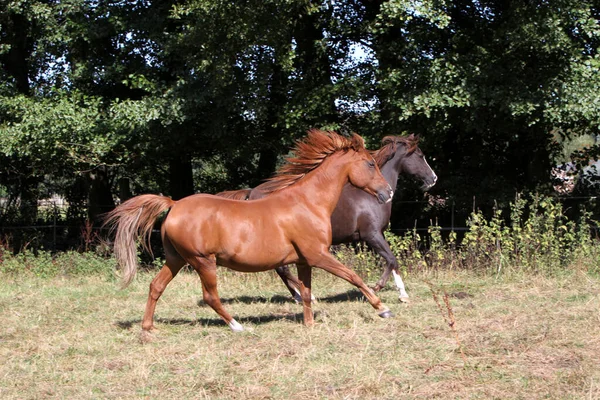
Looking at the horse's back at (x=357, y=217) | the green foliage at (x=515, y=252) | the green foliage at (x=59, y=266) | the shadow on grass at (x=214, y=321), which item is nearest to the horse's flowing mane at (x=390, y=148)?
the horse's back at (x=357, y=217)

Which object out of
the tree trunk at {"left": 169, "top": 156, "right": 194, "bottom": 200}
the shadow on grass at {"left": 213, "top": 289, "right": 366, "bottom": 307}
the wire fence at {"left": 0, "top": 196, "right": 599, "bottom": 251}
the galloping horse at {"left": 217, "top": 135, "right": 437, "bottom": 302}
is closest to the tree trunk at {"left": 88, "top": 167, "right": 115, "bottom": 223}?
the wire fence at {"left": 0, "top": 196, "right": 599, "bottom": 251}

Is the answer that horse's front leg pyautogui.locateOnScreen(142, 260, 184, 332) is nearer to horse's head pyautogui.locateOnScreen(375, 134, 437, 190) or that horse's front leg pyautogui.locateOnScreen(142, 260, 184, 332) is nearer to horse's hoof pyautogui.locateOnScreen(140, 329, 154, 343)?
horse's hoof pyautogui.locateOnScreen(140, 329, 154, 343)

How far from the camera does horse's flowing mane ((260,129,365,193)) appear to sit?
7.46 m

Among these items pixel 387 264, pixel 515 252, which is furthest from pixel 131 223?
pixel 515 252

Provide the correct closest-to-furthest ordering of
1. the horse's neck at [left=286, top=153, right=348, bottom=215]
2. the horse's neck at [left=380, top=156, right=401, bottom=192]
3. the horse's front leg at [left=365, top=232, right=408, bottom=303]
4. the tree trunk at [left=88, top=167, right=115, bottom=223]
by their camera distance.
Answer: the horse's neck at [left=286, top=153, right=348, bottom=215], the horse's front leg at [left=365, top=232, right=408, bottom=303], the horse's neck at [left=380, top=156, right=401, bottom=192], the tree trunk at [left=88, top=167, right=115, bottom=223]

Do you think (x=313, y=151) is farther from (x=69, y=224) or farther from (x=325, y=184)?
(x=69, y=224)

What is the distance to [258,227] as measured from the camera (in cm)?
689

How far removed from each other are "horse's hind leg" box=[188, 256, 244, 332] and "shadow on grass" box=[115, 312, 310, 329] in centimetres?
44

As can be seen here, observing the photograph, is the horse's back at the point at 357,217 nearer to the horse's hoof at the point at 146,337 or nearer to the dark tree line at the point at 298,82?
the dark tree line at the point at 298,82

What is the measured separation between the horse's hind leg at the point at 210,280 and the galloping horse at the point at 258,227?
0.01 meters

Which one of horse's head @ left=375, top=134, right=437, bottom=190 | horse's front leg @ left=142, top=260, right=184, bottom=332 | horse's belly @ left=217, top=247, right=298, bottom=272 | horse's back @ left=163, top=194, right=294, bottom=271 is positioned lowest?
horse's front leg @ left=142, top=260, right=184, bottom=332

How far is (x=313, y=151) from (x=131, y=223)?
6.93 feet

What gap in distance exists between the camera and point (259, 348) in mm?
6195

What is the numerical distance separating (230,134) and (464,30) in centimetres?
484
